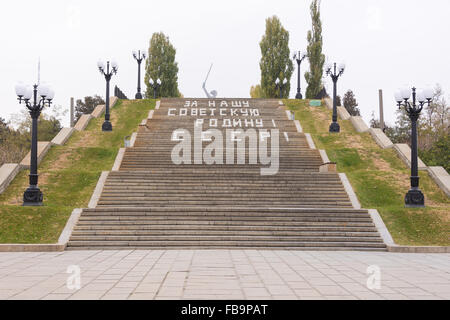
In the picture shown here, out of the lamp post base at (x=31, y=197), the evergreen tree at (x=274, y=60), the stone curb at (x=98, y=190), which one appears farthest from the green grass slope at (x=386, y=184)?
the evergreen tree at (x=274, y=60)

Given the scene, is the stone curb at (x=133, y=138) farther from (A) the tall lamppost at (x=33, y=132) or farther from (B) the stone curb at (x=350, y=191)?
(B) the stone curb at (x=350, y=191)

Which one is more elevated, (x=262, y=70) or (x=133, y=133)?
(x=262, y=70)

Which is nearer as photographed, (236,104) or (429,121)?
(236,104)

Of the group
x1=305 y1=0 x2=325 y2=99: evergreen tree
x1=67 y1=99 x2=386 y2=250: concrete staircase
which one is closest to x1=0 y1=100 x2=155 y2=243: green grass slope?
x1=67 y1=99 x2=386 y2=250: concrete staircase

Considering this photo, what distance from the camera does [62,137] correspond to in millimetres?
22734

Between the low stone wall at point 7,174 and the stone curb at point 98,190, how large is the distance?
3.67 metres

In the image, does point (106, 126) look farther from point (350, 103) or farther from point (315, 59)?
point (350, 103)

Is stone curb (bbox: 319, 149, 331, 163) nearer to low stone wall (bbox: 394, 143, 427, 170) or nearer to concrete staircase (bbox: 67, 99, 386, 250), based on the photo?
concrete staircase (bbox: 67, 99, 386, 250)

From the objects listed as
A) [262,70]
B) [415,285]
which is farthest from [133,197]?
[262,70]

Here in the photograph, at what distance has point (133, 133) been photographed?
77.0 ft

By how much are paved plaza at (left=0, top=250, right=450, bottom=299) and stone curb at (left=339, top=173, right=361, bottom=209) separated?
401cm

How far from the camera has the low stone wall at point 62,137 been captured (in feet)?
72.3

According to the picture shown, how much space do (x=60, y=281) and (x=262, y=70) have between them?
131ft
